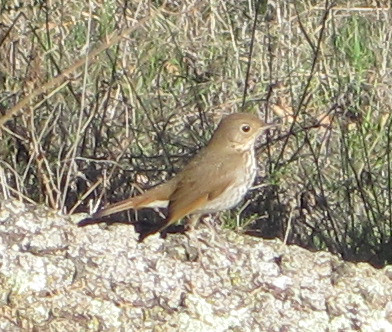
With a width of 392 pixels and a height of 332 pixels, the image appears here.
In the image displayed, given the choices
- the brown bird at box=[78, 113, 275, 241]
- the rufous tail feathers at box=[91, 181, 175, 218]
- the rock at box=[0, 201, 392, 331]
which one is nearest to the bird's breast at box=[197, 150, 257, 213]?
the brown bird at box=[78, 113, 275, 241]

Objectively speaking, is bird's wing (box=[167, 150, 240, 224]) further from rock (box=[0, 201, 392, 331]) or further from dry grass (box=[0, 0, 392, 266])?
rock (box=[0, 201, 392, 331])

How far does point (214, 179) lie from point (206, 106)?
64.3 inches

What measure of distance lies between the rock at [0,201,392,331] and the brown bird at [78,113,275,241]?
3.30ft

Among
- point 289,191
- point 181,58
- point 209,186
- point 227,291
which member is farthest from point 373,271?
point 181,58

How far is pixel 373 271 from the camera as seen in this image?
4.21 meters

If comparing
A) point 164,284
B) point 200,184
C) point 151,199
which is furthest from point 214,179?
point 164,284

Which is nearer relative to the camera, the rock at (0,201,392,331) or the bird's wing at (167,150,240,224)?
the rock at (0,201,392,331)

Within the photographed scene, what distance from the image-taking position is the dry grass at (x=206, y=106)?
5633 millimetres

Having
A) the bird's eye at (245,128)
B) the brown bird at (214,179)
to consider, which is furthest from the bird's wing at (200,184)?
the bird's eye at (245,128)

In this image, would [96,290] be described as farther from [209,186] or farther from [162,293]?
[209,186]

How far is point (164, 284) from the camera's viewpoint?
396cm

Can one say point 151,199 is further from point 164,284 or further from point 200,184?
point 164,284

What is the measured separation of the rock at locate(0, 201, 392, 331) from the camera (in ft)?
12.6

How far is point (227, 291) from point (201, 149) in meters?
2.03
